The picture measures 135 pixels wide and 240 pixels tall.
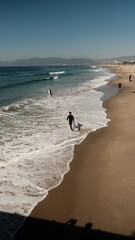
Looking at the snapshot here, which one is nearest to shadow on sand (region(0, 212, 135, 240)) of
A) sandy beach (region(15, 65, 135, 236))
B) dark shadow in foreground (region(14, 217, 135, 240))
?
dark shadow in foreground (region(14, 217, 135, 240))

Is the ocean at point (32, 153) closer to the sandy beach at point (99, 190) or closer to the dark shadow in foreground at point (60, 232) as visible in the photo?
the dark shadow in foreground at point (60, 232)

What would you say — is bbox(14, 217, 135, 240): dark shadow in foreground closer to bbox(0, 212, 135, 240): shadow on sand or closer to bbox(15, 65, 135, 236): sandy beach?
bbox(0, 212, 135, 240): shadow on sand

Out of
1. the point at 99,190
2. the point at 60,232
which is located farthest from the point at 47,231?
the point at 99,190

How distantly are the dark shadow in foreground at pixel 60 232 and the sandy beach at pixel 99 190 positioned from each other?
160 mm

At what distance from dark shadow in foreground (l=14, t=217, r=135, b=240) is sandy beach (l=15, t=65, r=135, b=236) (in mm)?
160

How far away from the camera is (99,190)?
28.6ft

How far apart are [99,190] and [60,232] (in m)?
2.39

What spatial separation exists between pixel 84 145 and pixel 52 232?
6.81m

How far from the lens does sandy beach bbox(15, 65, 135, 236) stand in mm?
7270

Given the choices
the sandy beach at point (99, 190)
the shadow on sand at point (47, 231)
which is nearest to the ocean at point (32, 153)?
the shadow on sand at point (47, 231)

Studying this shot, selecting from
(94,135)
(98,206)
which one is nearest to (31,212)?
(98,206)

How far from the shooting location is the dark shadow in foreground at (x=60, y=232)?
6.63 metres

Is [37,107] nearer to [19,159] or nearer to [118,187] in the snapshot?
[19,159]

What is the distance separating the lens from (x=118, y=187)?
28.9ft
